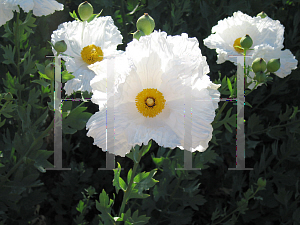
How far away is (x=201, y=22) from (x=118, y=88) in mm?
1744

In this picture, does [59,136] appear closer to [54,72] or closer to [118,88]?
[54,72]

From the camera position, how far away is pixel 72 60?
125cm

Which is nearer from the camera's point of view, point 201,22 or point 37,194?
point 37,194

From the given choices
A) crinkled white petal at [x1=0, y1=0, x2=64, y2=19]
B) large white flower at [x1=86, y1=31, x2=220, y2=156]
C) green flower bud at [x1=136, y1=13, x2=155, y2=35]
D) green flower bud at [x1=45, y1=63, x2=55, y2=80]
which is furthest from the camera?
crinkled white petal at [x1=0, y1=0, x2=64, y2=19]

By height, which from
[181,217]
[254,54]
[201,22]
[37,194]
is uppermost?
[201,22]

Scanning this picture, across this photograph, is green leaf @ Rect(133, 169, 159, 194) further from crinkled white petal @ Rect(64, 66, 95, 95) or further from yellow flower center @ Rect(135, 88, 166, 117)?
crinkled white petal @ Rect(64, 66, 95, 95)

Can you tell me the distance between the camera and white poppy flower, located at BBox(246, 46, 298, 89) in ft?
4.80

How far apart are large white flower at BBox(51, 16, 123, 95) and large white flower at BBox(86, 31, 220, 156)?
1.10 feet

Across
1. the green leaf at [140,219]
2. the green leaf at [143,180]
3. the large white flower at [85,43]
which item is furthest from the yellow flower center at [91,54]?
the green leaf at [140,219]

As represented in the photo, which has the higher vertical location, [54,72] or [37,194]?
[54,72]

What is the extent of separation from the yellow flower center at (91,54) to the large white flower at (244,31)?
0.56 metres

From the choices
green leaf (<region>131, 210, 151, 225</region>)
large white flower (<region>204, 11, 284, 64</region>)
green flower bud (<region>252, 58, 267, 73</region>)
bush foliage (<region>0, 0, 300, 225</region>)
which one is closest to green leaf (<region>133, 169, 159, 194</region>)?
bush foliage (<region>0, 0, 300, 225</region>)

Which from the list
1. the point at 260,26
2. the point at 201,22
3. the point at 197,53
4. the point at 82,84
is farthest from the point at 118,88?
the point at 201,22

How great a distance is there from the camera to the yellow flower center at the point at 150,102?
36.5 inches
